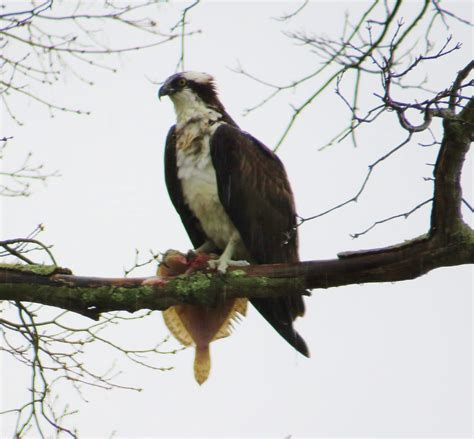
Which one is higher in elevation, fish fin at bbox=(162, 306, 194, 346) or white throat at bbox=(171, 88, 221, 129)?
white throat at bbox=(171, 88, 221, 129)

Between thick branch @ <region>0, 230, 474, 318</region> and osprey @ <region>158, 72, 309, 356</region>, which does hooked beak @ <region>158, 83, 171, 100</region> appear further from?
thick branch @ <region>0, 230, 474, 318</region>

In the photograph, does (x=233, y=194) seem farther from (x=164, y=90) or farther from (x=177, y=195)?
(x=164, y=90)

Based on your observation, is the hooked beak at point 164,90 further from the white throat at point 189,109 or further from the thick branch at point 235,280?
the thick branch at point 235,280

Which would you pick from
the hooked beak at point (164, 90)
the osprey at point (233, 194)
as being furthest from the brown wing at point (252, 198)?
the hooked beak at point (164, 90)

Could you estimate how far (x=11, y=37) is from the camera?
573 centimetres

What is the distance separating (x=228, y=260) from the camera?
6.21 m

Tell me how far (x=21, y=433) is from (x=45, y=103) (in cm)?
210

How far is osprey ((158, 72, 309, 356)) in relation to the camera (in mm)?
6621

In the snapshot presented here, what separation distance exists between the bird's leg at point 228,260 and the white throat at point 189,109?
0.97 meters

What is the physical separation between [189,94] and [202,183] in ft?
2.99

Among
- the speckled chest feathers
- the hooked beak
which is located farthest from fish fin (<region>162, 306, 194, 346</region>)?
the hooked beak

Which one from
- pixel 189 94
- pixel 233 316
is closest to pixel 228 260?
pixel 233 316

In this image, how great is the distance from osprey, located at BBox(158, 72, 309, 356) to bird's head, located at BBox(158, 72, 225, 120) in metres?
0.05

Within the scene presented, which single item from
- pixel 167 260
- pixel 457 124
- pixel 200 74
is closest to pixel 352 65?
pixel 457 124
